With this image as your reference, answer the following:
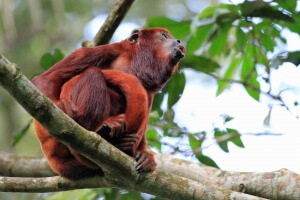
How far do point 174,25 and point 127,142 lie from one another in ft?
5.83

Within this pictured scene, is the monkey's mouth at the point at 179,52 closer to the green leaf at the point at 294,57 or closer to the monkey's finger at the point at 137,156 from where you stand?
the green leaf at the point at 294,57

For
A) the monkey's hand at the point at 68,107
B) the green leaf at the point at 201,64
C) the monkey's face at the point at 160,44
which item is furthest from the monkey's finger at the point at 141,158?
the green leaf at the point at 201,64

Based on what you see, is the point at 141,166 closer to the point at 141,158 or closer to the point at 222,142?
the point at 141,158

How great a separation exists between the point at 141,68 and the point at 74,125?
141 cm

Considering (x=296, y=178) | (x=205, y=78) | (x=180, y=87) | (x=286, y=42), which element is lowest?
(x=296, y=178)

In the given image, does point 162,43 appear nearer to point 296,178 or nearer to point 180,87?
point 180,87

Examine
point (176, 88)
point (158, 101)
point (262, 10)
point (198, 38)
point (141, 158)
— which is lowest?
point (141, 158)

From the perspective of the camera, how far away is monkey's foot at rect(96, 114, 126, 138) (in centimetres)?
357

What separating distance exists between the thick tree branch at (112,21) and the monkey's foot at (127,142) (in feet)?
5.53

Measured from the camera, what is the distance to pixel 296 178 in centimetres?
391

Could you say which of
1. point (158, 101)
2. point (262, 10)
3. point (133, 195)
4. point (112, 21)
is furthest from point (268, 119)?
point (112, 21)

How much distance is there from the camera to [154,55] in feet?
15.3

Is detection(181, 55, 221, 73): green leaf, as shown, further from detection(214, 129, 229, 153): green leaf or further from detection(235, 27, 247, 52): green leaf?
detection(214, 129, 229, 153): green leaf

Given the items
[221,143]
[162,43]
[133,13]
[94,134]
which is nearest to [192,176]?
[221,143]
